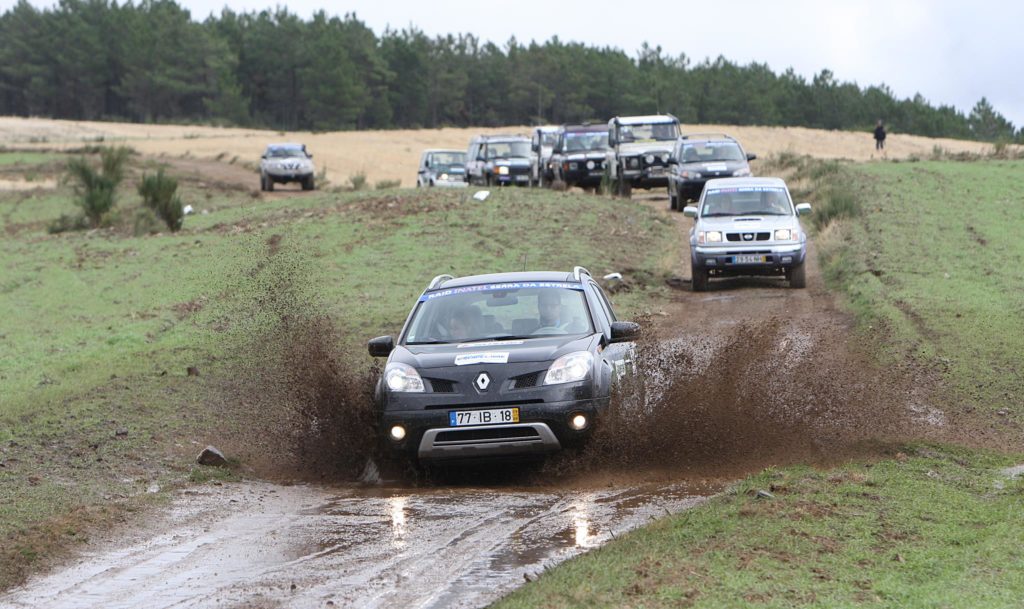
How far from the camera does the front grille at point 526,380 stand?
925cm

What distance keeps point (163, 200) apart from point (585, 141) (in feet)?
40.8

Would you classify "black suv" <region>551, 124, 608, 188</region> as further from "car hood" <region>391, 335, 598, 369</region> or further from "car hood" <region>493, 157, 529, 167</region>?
"car hood" <region>391, 335, 598, 369</region>

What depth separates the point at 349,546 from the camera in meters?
7.23

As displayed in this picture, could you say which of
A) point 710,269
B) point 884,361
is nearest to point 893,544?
point 884,361

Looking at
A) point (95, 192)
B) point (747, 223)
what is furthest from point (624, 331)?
point (95, 192)

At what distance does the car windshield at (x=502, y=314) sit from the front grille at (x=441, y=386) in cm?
76

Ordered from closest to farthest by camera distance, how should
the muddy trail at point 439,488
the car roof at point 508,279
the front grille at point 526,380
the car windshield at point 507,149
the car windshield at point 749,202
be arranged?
1. the muddy trail at point 439,488
2. the front grille at point 526,380
3. the car roof at point 508,279
4. the car windshield at point 749,202
5. the car windshield at point 507,149

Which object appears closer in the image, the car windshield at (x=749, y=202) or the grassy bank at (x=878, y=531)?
the grassy bank at (x=878, y=531)

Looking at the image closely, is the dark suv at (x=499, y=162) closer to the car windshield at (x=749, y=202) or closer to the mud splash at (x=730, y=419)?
the car windshield at (x=749, y=202)

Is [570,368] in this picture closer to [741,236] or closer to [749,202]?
[741,236]

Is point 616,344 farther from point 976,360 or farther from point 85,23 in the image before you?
point 85,23

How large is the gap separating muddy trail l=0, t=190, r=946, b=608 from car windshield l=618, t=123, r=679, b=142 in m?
22.6

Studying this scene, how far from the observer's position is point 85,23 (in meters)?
126

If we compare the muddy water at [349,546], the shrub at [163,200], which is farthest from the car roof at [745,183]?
the muddy water at [349,546]
